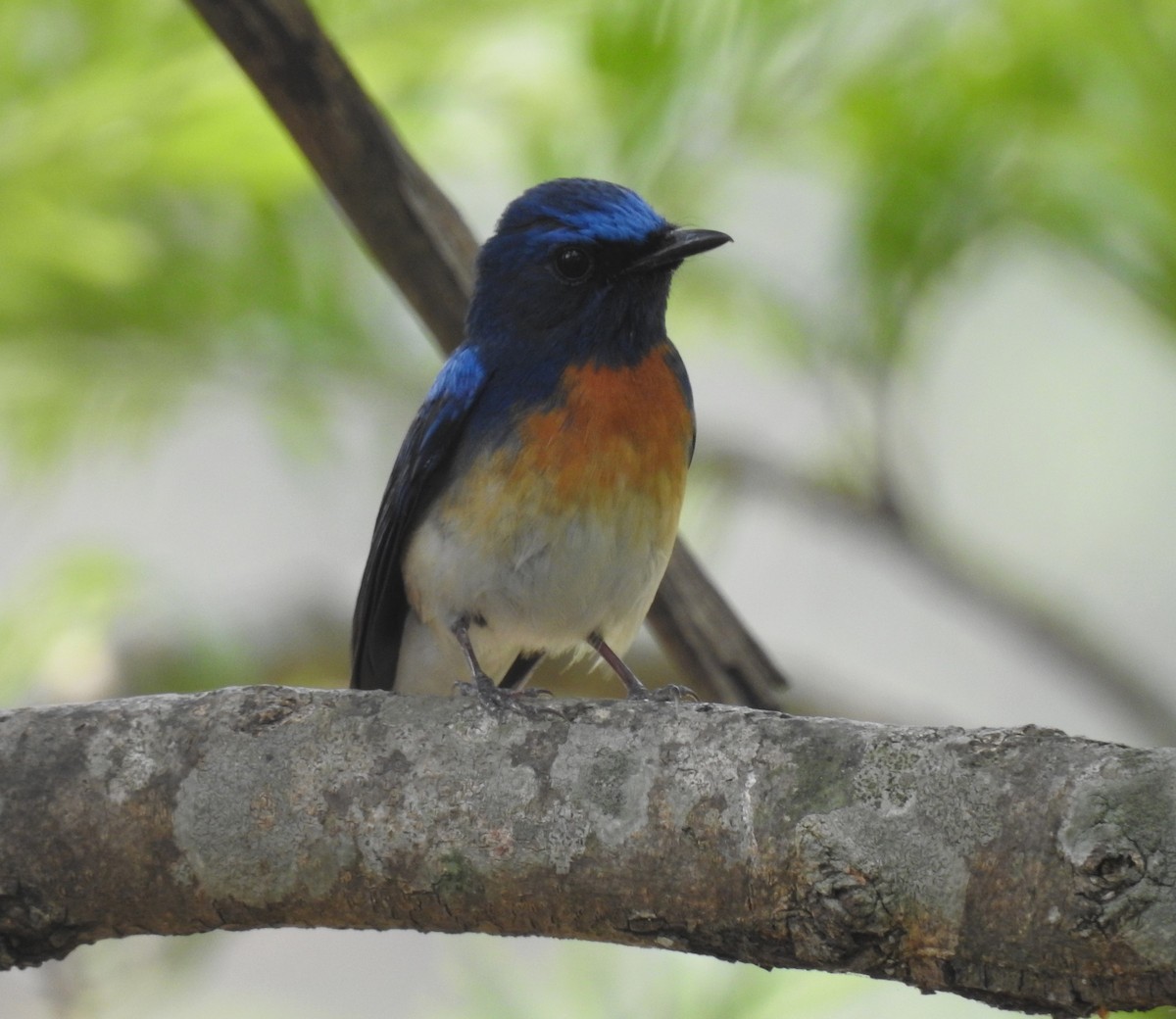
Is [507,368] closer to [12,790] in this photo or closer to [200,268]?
[200,268]

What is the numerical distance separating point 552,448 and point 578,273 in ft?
1.63

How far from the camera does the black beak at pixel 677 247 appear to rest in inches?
127

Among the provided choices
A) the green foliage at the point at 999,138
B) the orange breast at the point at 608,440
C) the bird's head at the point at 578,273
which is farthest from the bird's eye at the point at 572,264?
the green foliage at the point at 999,138

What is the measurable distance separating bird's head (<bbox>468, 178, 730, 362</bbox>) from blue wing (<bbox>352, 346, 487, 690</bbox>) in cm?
13

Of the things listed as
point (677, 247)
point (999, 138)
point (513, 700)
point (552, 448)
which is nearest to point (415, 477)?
point (552, 448)

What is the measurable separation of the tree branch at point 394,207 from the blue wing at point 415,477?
0.13 m

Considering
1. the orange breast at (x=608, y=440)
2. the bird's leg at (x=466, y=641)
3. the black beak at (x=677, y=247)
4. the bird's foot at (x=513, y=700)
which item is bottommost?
the bird's foot at (x=513, y=700)

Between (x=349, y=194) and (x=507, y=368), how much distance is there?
0.59 metres

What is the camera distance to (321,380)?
438 centimetres

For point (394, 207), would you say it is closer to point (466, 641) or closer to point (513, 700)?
→ point (466, 641)

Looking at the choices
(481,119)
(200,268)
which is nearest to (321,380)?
(200,268)

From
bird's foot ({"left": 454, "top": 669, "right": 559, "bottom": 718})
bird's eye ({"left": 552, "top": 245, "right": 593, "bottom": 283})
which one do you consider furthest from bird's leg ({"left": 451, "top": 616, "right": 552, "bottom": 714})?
bird's eye ({"left": 552, "top": 245, "right": 593, "bottom": 283})

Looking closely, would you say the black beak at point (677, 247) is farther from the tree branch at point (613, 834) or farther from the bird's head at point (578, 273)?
the tree branch at point (613, 834)

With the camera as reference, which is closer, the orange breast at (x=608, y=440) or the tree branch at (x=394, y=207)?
the tree branch at (x=394, y=207)
